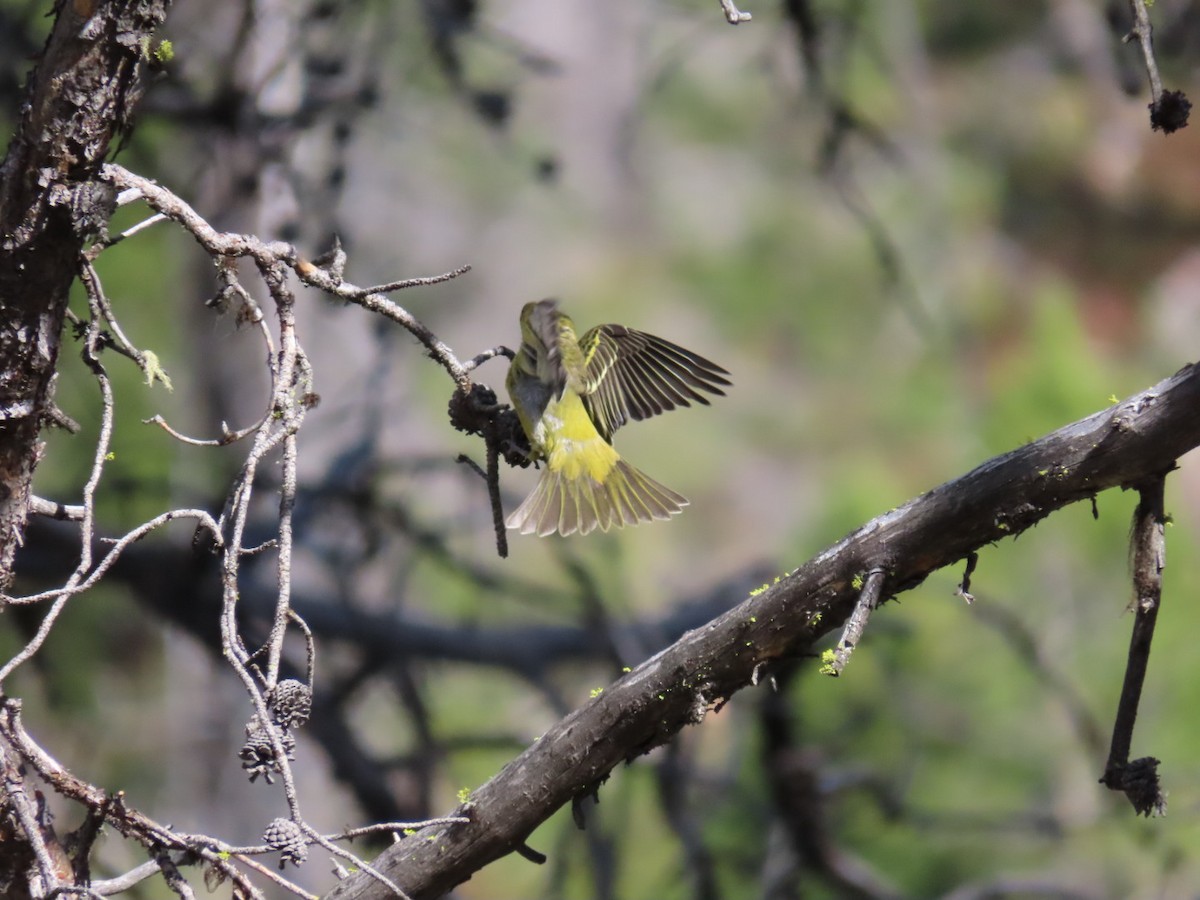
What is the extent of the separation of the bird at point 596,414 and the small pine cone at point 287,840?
1632 millimetres

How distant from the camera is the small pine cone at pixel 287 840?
4.47ft

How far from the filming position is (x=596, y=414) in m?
3.41

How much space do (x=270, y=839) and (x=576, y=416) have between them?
2.11 m

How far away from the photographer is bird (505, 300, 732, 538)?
3.16 meters

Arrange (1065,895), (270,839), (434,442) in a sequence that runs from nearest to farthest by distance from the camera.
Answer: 1. (270,839)
2. (1065,895)
3. (434,442)

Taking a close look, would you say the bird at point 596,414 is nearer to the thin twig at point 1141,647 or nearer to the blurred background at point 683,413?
the blurred background at point 683,413

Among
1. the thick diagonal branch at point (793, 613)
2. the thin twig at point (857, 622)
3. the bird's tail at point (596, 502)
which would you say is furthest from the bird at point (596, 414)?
the thin twig at point (857, 622)

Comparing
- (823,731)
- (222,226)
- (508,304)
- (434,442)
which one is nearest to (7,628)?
(222,226)

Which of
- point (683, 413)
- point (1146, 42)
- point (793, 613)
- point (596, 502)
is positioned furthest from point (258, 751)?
point (683, 413)

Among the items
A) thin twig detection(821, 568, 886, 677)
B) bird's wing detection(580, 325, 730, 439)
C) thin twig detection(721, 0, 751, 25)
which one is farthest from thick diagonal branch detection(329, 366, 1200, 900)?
bird's wing detection(580, 325, 730, 439)

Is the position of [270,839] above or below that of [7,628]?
below

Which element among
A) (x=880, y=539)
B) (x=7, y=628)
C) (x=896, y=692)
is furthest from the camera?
(x=896, y=692)

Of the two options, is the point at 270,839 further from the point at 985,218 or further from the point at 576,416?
the point at 985,218

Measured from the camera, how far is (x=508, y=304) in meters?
13.0
